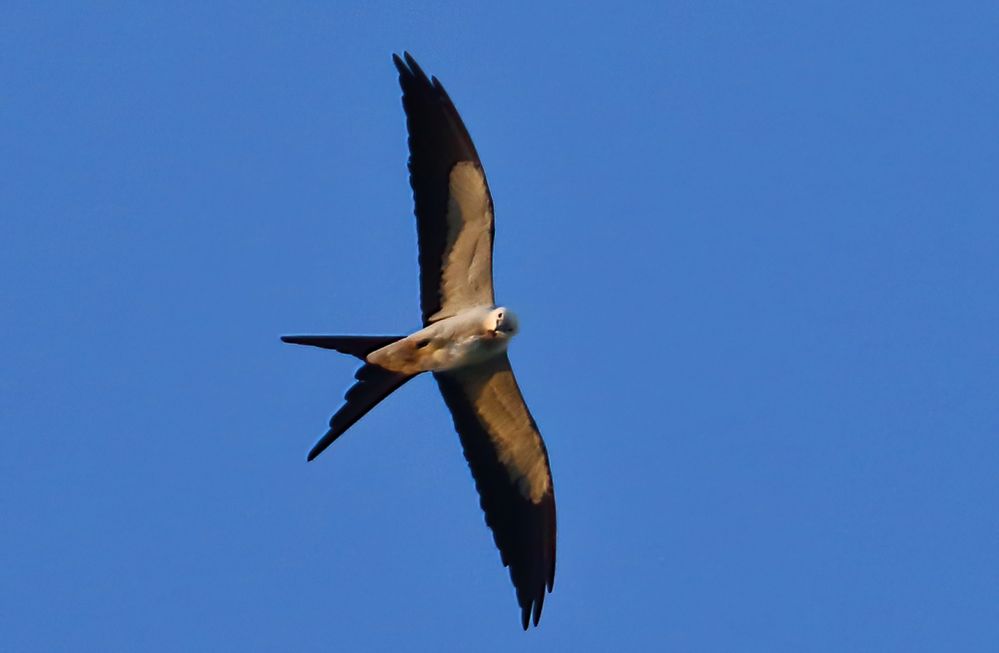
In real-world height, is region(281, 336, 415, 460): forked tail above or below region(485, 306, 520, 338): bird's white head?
below

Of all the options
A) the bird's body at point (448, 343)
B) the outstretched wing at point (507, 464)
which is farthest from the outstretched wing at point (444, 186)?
the outstretched wing at point (507, 464)

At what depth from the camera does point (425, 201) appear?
1577 cm

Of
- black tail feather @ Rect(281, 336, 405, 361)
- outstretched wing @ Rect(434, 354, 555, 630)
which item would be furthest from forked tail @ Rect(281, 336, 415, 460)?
outstretched wing @ Rect(434, 354, 555, 630)

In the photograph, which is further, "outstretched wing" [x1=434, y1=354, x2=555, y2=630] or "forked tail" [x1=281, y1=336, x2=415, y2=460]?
"outstretched wing" [x1=434, y1=354, x2=555, y2=630]

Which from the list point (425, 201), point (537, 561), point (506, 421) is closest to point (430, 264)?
point (425, 201)

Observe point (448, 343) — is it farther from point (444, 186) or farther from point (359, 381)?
point (444, 186)

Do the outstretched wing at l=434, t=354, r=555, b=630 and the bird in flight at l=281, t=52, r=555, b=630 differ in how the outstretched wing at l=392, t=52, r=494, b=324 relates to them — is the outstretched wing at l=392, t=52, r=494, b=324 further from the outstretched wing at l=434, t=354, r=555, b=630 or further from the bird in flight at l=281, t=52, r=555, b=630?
the outstretched wing at l=434, t=354, r=555, b=630

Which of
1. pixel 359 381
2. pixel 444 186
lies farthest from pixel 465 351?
pixel 444 186

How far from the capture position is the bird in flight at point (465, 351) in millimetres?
15727

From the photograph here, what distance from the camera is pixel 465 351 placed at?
16.2 m

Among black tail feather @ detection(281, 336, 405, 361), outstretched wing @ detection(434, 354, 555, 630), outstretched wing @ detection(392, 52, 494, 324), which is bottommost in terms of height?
outstretched wing @ detection(434, 354, 555, 630)

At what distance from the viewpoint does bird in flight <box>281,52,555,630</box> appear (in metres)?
15.7

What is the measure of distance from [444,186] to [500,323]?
4.29 feet

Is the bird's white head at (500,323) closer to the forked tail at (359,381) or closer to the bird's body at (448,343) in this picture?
the bird's body at (448,343)
